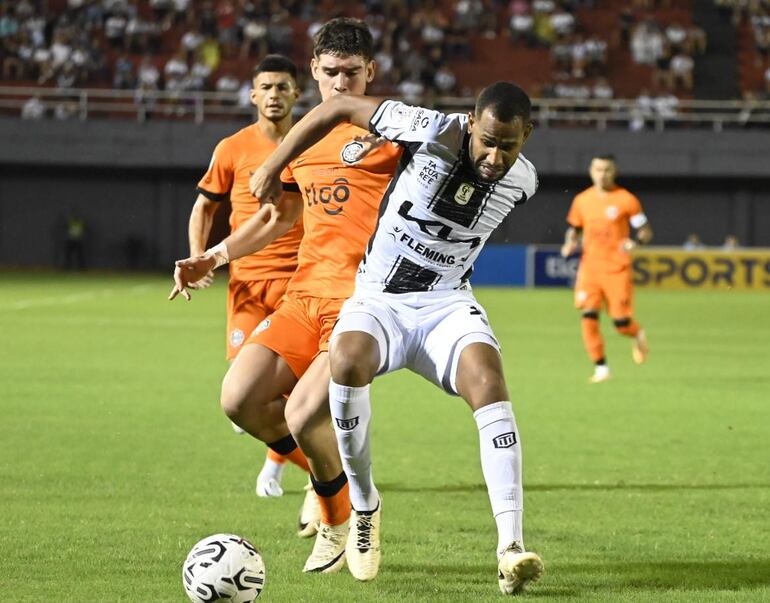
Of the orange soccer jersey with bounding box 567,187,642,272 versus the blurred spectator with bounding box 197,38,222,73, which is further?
the blurred spectator with bounding box 197,38,222,73

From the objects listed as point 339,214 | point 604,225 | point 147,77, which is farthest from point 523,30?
point 339,214

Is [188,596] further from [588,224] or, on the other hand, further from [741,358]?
[741,358]

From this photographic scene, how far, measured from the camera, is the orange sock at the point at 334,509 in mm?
5746

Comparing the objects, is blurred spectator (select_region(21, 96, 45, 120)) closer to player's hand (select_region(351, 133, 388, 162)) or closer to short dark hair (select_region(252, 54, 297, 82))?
short dark hair (select_region(252, 54, 297, 82))

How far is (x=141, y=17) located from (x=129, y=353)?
2342 centimetres

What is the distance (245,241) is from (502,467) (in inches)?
70.3

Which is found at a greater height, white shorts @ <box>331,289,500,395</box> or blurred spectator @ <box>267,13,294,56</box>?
blurred spectator @ <box>267,13,294,56</box>

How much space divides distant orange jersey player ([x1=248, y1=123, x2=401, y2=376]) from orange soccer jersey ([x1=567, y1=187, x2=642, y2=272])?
8.89 m

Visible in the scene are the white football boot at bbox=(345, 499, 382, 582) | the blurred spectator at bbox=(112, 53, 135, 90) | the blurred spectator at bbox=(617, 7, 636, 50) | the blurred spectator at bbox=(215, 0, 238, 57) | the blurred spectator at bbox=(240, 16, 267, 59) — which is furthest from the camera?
the blurred spectator at bbox=(617, 7, 636, 50)

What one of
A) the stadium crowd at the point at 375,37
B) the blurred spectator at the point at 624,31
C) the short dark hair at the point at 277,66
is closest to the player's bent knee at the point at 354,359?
the short dark hair at the point at 277,66

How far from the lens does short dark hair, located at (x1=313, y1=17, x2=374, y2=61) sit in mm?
6008

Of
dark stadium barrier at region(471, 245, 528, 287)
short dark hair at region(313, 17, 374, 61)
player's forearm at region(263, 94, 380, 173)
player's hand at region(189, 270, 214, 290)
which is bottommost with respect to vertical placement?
dark stadium barrier at region(471, 245, 528, 287)

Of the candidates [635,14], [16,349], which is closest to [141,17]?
[635,14]

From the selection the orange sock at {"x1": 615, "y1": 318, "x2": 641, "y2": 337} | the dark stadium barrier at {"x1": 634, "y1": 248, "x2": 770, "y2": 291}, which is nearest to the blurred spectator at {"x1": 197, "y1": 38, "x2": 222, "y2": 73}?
the dark stadium barrier at {"x1": 634, "y1": 248, "x2": 770, "y2": 291}
